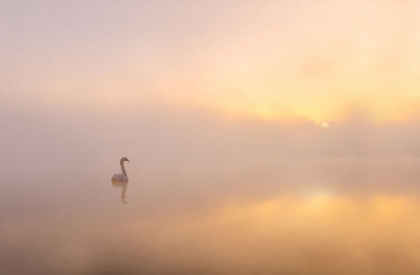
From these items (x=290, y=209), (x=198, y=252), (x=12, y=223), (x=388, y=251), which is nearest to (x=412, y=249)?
(x=388, y=251)

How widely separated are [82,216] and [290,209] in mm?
6475

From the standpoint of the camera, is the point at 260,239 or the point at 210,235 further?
the point at 210,235

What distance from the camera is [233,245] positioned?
8.36 m

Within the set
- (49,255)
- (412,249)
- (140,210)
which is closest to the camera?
(49,255)

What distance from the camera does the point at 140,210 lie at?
1284cm

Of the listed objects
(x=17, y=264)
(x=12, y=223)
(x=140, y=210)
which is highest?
(x=140, y=210)

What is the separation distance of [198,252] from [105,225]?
11.6 ft

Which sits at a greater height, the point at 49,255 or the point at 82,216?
the point at 82,216

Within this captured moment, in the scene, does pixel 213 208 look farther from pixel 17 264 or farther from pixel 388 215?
pixel 17 264

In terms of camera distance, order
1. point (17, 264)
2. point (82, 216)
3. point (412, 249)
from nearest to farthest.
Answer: point (17, 264), point (412, 249), point (82, 216)

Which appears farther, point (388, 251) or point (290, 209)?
point (290, 209)

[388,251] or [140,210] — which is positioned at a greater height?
[140,210]

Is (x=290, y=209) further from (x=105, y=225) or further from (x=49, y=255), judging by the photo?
(x=49, y=255)

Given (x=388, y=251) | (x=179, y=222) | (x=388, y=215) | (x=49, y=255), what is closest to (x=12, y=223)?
(x=49, y=255)
